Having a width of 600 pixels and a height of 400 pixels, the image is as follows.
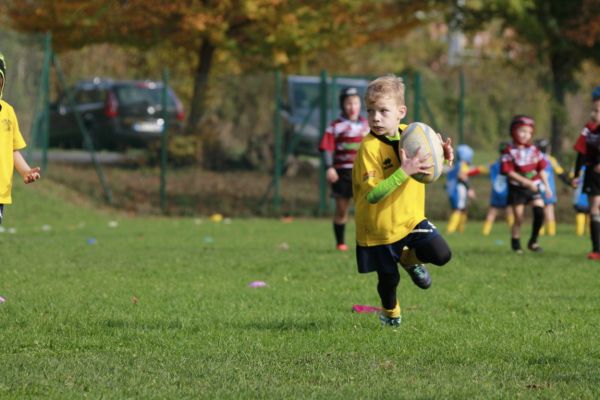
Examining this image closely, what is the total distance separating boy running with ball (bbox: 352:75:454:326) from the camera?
7559 millimetres

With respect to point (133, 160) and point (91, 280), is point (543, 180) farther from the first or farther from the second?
point (133, 160)

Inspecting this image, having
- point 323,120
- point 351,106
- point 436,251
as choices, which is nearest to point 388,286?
point 436,251

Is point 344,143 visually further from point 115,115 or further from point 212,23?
point 115,115

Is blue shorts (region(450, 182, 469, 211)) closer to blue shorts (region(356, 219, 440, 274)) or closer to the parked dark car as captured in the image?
the parked dark car

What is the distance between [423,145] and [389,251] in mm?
769

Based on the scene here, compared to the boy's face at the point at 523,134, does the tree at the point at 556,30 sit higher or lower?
higher

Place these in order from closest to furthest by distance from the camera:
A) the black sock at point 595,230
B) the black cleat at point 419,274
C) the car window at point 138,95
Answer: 1. the black cleat at point 419,274
2. the black sock at point 595,230
3. the car window at point 138,95

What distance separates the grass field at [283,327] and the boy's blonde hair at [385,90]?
150 centimetres

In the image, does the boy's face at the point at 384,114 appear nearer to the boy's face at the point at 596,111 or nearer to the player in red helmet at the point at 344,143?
the boy's face at the point at 596,111

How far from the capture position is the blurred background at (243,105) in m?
22.6

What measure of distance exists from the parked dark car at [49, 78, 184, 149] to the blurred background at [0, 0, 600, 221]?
51 millimetres

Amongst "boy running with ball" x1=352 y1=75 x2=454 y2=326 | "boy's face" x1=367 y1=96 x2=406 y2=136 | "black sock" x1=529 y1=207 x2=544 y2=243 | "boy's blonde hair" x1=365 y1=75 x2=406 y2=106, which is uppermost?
"boy's blonde hair" x1=365 y1=75 x2=406 y2=106

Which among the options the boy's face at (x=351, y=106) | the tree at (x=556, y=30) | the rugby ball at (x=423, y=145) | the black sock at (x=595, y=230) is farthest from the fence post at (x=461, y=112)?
the rugby ball at (x=423, y=145)

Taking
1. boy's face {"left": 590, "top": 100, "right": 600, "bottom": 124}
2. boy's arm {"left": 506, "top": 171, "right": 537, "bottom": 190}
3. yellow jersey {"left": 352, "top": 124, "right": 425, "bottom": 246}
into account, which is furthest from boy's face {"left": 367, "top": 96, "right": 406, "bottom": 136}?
boy's arm {"left": 506, "top": 171, "right": 537, "bottom": 190}
